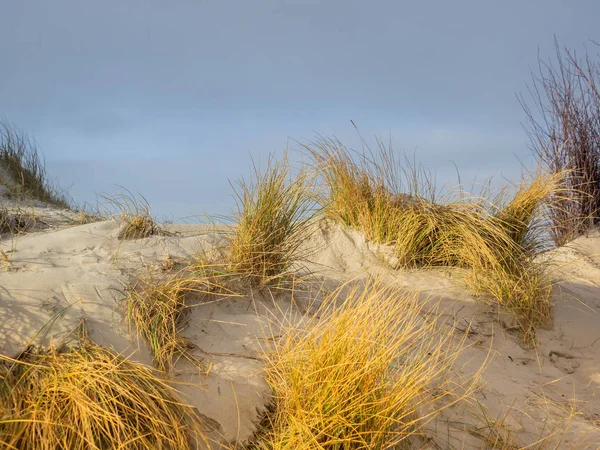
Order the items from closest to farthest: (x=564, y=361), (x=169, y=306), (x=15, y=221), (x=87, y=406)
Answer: (x=87, y=406), (x=169, y=306), (x=564, y=361), (x=15, y=221)

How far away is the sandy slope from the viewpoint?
245 centimetres

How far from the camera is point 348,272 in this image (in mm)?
4492

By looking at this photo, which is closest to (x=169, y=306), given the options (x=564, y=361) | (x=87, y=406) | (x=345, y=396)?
(x=87, y=406)

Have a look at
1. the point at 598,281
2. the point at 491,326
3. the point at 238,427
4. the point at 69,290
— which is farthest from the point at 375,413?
the point at 598,281

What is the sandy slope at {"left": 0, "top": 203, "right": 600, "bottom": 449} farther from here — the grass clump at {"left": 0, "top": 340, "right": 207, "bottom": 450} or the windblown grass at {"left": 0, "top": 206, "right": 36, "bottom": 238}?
the windblown grass at {"left": 0, "top": 206, "right": 36, "bottom": 238}

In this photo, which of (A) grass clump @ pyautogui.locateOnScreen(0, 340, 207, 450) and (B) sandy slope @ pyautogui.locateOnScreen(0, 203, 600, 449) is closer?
(A) grass clump @ pyautogui.locateOnScreen(0, 340, 207, 450)

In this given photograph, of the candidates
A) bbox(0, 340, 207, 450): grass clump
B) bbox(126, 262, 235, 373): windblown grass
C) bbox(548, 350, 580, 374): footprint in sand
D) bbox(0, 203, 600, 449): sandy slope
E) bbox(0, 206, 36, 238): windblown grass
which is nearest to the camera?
bbox(0, 340, 207, 450): grass clump

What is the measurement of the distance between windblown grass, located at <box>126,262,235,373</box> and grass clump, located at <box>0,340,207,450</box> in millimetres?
273

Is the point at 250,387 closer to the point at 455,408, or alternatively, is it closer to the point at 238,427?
the point at 238,427

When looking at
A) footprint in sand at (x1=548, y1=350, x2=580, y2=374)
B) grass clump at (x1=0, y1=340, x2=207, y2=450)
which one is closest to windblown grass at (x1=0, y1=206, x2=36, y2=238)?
grass clump at (x1=0, y1=340, x2=207, y2=450)

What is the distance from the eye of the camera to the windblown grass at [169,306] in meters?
2.58

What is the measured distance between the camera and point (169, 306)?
9.15 feet

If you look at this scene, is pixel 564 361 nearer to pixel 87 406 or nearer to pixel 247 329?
pixel 247 329

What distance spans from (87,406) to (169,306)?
0.81m
